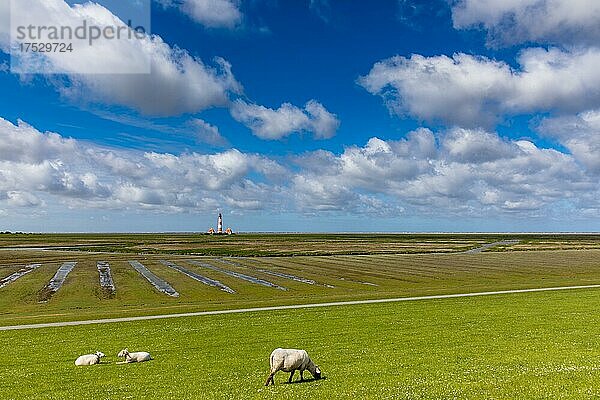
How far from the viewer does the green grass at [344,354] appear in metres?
16.7

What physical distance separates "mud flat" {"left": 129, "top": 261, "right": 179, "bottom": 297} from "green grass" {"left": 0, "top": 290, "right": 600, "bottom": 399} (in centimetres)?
2410

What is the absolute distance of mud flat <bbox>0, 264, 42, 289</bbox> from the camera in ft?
225

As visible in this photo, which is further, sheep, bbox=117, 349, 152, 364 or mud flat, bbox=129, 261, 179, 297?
mud flat, bbox=129, 261, 179, 297

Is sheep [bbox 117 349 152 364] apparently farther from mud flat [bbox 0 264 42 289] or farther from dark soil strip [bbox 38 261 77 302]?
mud flat [bbox 0 264 42 289]

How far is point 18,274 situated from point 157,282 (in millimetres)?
27463

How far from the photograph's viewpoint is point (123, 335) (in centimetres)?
3094

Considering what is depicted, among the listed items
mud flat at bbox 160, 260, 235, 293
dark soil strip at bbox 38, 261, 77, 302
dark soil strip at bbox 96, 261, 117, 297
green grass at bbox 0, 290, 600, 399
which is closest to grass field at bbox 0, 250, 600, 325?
dark soil strip at bbox 38, 261, 77, 302

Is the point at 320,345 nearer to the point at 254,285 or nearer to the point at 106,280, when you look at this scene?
the point at 254,285

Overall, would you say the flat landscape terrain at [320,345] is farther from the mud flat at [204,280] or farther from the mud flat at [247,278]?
the mud flat at [247,278]

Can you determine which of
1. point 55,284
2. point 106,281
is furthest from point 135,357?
point 106,281

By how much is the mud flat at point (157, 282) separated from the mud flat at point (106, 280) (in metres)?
5.26

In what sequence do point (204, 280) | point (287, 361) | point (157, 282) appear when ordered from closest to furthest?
1. point (287, 361)
2. point (157, 282)
3. point (204, 280)

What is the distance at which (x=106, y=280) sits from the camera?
235ft

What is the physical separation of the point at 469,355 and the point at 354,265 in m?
75.6
